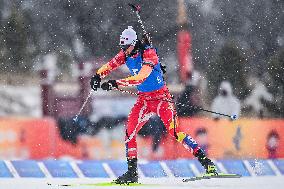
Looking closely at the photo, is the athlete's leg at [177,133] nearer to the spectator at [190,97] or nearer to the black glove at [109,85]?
the black glove at [109,85]

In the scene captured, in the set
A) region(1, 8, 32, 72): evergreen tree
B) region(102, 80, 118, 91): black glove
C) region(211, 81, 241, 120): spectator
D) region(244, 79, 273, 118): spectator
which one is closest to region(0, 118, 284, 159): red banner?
region(211, 81, 241, 120): spectator

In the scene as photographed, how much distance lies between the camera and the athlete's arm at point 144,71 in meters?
4.49

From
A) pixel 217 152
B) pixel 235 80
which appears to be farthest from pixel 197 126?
pixel 235 80

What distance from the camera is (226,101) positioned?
7.00 meters

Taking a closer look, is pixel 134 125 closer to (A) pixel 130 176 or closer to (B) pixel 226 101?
(A) pixel 130 176

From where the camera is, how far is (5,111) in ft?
22.3

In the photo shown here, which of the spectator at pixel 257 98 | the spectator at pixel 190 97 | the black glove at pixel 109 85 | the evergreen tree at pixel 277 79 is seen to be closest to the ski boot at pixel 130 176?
the black glove at pixel 109 85

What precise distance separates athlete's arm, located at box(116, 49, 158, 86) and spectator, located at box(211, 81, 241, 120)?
85.6 inches

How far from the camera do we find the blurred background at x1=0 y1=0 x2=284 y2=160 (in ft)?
20.7

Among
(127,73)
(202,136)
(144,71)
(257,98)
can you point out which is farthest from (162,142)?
(144,71)

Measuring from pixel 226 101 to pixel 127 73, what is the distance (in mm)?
1063

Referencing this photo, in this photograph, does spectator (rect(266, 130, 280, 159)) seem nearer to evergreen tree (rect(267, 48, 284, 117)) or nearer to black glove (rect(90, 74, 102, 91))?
evergreen tree (rect(267, 48, 284, 117))

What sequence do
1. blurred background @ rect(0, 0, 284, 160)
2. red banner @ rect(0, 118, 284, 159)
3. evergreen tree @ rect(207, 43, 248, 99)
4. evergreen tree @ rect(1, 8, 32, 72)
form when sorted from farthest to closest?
evergreen tree @ rect(207, 43, 248, 99), evergreen tree @ rect(1, 8, 32, 72), blurred background @ rect(0, 0, 284, 160), red banner @ rect(0, 118, 284, 159)

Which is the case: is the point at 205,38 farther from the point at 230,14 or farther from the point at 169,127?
the point at 169,127
